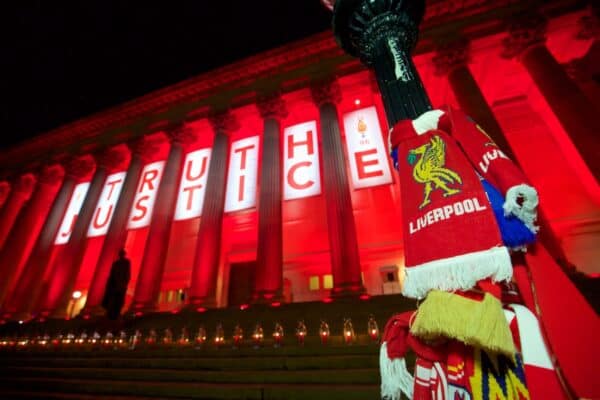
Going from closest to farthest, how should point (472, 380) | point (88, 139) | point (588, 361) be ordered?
point (588, 361), point (472, 380), point (88, 139)

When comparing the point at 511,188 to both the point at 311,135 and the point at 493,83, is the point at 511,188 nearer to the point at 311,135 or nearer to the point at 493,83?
the point at 311,135

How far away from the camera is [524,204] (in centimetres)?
131

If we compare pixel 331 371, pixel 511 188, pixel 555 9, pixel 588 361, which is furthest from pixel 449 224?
pixel 555 9

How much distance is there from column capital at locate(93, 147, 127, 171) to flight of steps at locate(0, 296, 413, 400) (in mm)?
9961

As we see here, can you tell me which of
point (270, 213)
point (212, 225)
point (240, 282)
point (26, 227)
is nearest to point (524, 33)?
point (270, 213)

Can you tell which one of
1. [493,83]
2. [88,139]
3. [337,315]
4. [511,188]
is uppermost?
[88,139]

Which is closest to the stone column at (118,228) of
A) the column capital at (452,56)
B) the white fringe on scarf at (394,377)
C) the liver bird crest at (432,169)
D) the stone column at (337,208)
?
the stone column at (337,208)

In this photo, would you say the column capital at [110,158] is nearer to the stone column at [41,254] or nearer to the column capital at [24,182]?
the stone column at [41,254]

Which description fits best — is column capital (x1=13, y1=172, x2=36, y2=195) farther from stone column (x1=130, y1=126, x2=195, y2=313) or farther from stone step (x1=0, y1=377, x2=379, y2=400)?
stone step (x1=0, y1=377, x2=379, y2=400)

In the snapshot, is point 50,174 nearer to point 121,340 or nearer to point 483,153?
point 121,340

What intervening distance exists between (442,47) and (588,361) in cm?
1397

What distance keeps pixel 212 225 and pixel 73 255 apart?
25.1 feet

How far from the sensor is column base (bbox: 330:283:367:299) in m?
8.38

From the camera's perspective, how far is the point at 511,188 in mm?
1343
